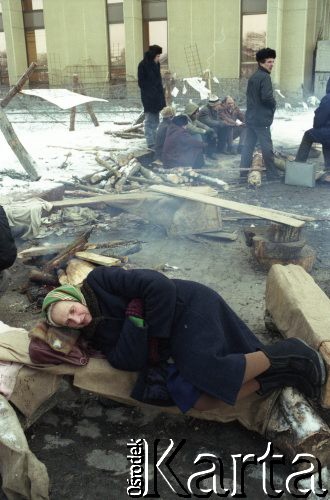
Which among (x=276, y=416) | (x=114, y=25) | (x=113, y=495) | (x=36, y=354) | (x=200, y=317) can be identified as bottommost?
(x=113, y=495)

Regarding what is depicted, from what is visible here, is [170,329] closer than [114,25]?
Yes

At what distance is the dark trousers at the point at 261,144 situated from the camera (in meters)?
9.80

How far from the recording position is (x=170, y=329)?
10.5 feet

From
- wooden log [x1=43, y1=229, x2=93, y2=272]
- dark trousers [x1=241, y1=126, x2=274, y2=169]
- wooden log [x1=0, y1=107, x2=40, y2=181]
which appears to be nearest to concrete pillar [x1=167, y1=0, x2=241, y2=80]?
dark trousers [x1=241, y1=126, x2=274, y2=169]

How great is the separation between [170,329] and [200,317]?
199 millimetres

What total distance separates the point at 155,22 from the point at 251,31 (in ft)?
13.1

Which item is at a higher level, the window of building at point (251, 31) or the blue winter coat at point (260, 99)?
the window of building at point (251, 31)

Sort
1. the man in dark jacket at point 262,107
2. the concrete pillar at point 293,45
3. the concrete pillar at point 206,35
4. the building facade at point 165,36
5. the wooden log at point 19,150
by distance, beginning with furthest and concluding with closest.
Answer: the concrete pillar at point 206,35 → the building facade at point 165,36 → the concrete pillar at point 293,45 → the man in dark jacket at point 262,107 → the wooden log at point 19,150

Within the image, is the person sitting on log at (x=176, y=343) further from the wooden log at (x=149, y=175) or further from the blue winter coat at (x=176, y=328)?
the wooden log at (x=149, y=175)

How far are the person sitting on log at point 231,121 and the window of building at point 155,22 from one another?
962 cm

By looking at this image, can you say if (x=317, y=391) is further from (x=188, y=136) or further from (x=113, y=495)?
(x=188, y=136)

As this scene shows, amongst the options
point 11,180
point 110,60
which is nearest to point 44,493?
point 11,180

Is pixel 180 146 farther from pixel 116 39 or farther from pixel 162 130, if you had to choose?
pixel 116 39

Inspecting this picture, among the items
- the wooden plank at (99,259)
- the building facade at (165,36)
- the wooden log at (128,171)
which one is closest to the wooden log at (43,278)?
the wooden plank at (99,259)
